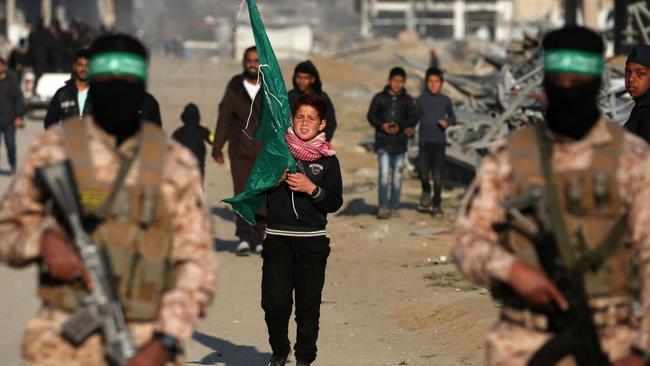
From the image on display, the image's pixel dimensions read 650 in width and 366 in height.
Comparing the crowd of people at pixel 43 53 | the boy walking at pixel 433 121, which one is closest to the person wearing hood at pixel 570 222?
the boy walking at pixel 433 121

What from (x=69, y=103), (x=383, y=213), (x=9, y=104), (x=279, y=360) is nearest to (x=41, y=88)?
(x=9, y=104)

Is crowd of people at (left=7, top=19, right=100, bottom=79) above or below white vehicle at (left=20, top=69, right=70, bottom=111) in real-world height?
above

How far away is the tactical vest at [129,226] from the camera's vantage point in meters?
4.27

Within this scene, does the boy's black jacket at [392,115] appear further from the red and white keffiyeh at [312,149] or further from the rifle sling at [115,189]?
the rifle sling at [115,189]

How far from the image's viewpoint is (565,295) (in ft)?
13.6

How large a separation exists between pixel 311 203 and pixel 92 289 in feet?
11.9

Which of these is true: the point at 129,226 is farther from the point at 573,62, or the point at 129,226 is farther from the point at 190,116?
the point at 190,116

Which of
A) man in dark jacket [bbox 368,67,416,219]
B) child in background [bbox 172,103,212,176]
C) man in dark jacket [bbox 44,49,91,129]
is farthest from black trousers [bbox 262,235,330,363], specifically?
man in dark jacket [bbox 368,67,416,219]

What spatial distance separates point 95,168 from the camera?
429cm

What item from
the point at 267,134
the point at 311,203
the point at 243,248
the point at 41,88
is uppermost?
the point at 267,134

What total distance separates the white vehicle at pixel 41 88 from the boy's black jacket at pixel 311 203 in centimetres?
2278

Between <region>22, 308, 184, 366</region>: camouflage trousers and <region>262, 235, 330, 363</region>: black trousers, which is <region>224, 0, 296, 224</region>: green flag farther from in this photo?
<region>22, 308, 184, 366</region>: camouflage trousers

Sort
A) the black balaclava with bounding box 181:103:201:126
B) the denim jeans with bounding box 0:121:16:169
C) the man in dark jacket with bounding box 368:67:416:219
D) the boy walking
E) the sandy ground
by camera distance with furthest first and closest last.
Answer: the denim jeans with bounding box 0:121:16:169 → the boy walking → the man in dark jacket with bounding box 368:67:416:219 → the black balaclava with bounding box 181:103:201:126 → the sandy ground

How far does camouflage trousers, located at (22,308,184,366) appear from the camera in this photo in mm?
4301
